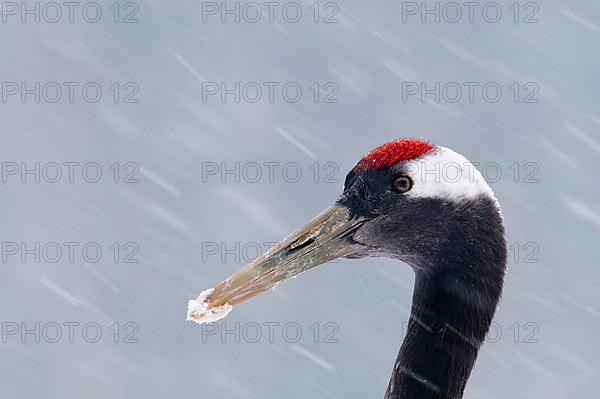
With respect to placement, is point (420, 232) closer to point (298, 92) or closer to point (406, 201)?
point (406, 201)

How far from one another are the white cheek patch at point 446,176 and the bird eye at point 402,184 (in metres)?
0.05

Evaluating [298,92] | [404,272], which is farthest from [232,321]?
[298,92]

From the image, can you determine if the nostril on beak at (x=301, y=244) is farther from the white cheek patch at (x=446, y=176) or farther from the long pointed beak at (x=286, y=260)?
the white cheek patch at (x=446, y=176)

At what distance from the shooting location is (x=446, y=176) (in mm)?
4957

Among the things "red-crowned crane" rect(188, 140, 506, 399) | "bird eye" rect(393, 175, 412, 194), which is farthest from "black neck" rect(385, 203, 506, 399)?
"bird eye" rect(393, 175, 412, 194)

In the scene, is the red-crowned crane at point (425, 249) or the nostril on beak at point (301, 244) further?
the nostril on beak at point (301, 244)

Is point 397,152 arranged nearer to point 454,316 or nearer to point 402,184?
point 402,184

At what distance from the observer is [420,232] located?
5.08 metres

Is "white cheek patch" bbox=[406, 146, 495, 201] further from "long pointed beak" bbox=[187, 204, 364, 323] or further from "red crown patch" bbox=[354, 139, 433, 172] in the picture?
"long pointed beak" bbox=[187, 204, 364, 323]

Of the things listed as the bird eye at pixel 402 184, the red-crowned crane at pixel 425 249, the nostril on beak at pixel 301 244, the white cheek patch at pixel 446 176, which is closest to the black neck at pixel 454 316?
the red-crowned crane at pixel 425 249

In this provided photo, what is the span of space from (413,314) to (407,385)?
1.18ft

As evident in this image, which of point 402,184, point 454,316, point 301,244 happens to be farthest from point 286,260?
point 454,316

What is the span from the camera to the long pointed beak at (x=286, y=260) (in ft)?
16.3

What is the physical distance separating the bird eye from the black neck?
13.8 inches
